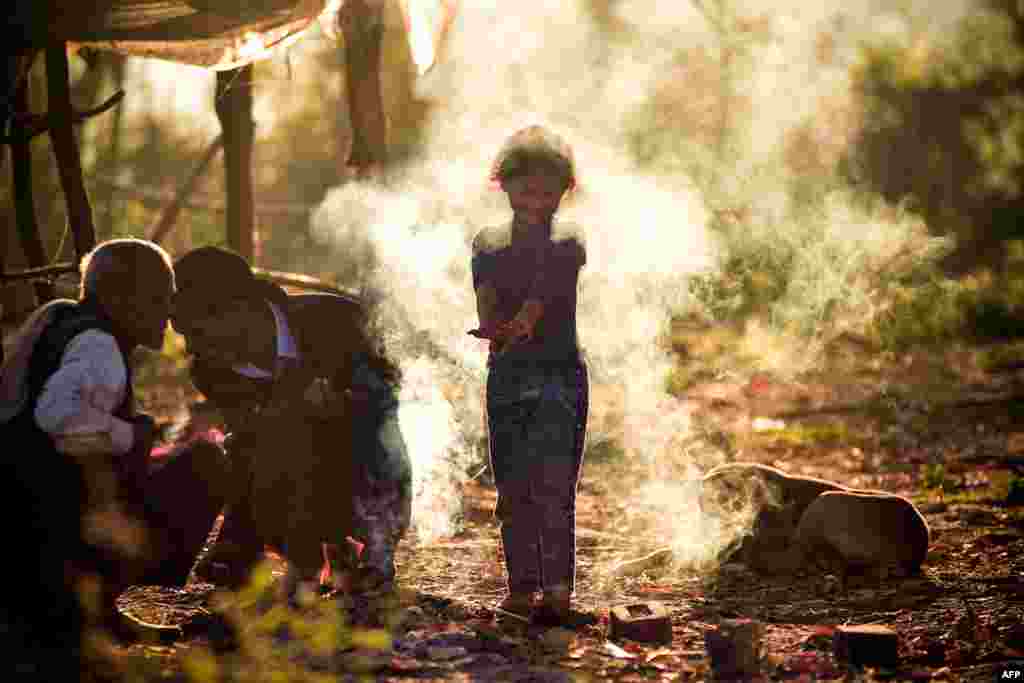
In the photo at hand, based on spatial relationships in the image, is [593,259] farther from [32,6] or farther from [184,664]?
[184,664]

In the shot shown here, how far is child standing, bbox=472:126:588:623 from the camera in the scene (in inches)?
205

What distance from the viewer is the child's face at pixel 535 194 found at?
526 centimetres

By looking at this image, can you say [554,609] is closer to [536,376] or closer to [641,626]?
[641,626]

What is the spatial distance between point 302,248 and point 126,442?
18181 mm

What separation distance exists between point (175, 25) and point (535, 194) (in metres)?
2.62

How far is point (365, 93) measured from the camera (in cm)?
870

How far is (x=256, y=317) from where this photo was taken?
5559 mm

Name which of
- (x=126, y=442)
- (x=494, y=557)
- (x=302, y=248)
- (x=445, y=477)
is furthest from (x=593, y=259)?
(x=302, y=248)

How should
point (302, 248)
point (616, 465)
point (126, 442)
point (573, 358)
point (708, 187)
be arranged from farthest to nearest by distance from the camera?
1. point (302, 248)
2. point (708, 187)
3. point (616, 465)
4. point (573, 358)
5. point (126, 442)

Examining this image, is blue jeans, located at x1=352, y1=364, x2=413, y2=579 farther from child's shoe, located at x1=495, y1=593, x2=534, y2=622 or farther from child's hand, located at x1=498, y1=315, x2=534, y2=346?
child's hand, located at x1=498, y1=315, x2=534, y2=346

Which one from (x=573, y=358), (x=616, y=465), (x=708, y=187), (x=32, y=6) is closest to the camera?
(x=573, y=358)

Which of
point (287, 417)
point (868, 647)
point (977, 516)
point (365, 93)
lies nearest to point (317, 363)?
point (287, 417)

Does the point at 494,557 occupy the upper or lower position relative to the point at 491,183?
lower

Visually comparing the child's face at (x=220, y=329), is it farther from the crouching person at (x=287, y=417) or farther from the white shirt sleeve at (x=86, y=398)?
the white shirt sleeve at (x=86, y=398)
